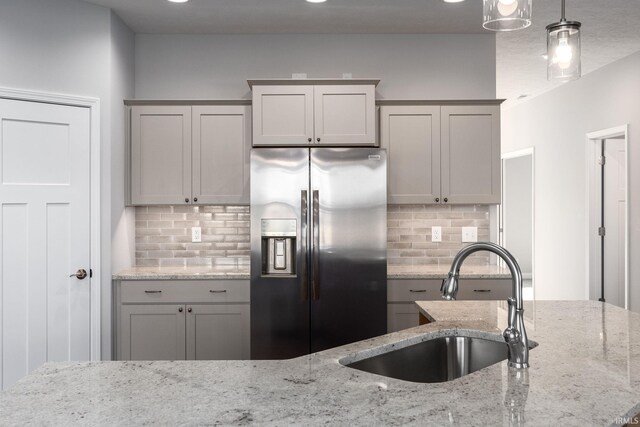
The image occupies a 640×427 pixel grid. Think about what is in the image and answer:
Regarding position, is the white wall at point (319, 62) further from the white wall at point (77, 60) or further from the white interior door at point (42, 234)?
the white interior door at point (42, 234)

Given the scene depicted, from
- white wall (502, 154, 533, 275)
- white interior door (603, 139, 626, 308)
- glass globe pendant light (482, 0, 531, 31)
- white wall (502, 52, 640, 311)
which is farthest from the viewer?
white wall (502, 154, 533, 275)

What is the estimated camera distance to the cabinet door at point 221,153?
4105 millimetres

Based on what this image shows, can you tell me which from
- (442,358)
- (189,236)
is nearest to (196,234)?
(189,236)

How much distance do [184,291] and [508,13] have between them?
9.79 feet

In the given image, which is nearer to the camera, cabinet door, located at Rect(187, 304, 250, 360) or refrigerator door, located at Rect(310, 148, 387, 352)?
refrigerator door, located at Rect(310, 148, 387, 352)

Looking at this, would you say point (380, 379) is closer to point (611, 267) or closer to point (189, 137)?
point (189, 137)

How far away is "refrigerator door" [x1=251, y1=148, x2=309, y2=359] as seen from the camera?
369cm

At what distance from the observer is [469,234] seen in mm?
4383

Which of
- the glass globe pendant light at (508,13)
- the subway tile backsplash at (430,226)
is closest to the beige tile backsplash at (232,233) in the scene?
the subway tile backsplash at (430,226)

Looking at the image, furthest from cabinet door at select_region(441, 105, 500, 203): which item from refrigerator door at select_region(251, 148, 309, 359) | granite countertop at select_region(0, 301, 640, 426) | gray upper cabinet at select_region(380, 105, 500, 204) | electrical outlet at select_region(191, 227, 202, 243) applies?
granite countertop at select_region(0, 301, 640, 426)

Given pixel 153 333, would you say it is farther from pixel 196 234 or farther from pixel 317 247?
pixel 317 247

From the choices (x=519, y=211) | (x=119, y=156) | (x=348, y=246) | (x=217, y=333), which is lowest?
(x=217, y=333)

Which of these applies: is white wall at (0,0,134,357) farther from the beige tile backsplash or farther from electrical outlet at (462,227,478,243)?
electrical outlet at (462,227,478,243)

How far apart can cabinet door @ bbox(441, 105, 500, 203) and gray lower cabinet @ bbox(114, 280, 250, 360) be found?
1.80 meters
